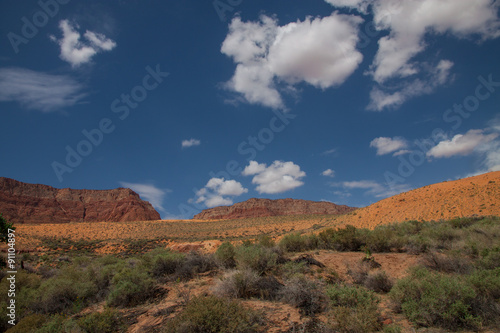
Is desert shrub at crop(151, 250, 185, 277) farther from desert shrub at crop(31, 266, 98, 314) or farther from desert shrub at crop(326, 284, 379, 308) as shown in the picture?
desert shrub at crop(326, 284, 379, 308)

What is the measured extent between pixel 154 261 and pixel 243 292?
5.03 m

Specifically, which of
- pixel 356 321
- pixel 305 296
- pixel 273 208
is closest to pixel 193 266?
pixel 305 296

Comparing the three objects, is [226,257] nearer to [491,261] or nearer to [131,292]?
[131,292]

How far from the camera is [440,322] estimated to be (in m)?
5.16

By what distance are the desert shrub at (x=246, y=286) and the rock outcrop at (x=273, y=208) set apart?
136293 millimetres

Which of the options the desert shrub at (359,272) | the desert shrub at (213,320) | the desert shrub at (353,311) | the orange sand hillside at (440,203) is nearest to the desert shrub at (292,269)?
the desert shrub at (359,272)

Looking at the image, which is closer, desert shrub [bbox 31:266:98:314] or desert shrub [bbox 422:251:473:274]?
desert shrub [bbox 422:251:473:274]

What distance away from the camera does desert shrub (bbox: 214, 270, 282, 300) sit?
7.06 meters

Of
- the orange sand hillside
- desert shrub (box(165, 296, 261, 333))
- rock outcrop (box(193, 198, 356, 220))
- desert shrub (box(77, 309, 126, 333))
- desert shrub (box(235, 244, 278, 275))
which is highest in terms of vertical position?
rock outcrop (box(193, 198, 356, 220))

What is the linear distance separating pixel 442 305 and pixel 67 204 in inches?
5069

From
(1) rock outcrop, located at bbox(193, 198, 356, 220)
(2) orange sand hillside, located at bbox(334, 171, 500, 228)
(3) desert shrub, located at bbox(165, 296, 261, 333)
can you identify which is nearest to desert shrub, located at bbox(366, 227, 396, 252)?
(3) desert shrub, located at bbox(165, 296, 261, 333)

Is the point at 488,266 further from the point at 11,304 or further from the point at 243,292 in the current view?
the point at 11,304

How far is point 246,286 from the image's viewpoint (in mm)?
7277

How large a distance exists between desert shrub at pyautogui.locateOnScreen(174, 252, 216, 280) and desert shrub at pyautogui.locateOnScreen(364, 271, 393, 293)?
615 centimetres
